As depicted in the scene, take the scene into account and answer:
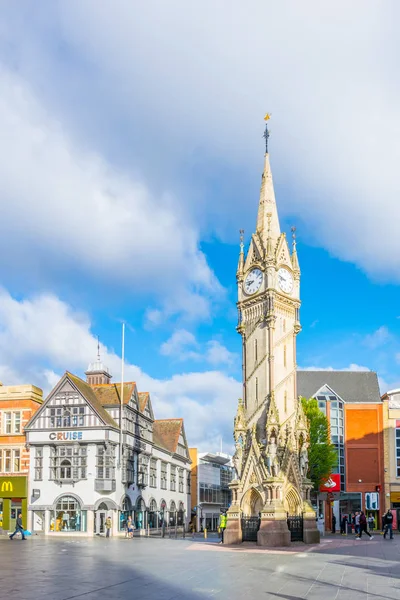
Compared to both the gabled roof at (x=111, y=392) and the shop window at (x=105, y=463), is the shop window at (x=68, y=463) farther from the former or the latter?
the gabled roof at (x=111, y=392)

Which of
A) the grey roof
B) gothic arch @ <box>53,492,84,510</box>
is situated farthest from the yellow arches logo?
the grey roof

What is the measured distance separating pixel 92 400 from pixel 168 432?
22274mm

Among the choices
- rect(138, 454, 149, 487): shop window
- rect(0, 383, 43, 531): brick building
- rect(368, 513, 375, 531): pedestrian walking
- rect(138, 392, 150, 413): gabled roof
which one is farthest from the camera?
rect(138, 392, 150, 413): gabled roof

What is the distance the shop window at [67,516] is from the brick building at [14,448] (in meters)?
3.15

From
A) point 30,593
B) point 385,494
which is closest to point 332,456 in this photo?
point 385,494

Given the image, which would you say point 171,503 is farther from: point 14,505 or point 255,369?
point 255,369

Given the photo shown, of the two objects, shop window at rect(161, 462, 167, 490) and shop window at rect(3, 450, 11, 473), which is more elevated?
shop window at rect(3, 450, 11, 473)

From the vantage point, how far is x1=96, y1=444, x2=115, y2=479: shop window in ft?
188

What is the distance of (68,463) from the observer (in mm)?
58188

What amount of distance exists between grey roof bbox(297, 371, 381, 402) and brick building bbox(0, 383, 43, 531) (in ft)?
95.1

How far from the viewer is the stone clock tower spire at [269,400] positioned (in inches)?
1471

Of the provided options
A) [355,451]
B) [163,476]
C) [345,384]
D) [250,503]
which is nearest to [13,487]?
[163,476]

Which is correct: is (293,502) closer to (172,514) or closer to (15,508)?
(15,508)

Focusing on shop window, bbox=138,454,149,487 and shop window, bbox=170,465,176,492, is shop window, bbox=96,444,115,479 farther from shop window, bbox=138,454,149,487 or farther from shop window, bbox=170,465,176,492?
shop window, bbox=170,465,176,492
